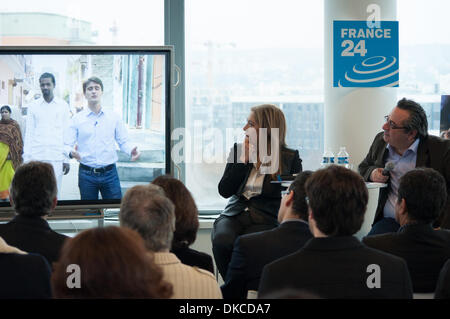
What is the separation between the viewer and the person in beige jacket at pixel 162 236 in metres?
1.86

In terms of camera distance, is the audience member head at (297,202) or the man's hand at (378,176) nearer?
the audience member head at (297,202)

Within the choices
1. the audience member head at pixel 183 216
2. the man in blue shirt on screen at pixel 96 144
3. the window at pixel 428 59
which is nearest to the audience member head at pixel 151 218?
the audience member head at pixel 183 216

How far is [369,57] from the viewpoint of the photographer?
4664 millimetres

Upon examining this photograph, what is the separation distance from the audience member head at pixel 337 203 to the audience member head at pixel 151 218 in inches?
20.9

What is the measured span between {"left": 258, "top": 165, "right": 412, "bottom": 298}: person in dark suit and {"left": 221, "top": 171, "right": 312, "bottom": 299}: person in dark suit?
414 millimetres

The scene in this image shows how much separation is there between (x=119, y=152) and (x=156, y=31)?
1274 mm

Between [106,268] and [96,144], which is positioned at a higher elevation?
[96,144]

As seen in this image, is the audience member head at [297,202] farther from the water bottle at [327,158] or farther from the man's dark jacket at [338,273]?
the water bottle at [327,158]

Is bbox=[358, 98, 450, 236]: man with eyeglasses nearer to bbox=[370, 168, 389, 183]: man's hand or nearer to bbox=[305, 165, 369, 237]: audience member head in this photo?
bbox=[370, 168, 389, 183]: man's hand

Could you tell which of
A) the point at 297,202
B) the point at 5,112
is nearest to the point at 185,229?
the point at 297,202

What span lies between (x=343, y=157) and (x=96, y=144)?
6.25 feet

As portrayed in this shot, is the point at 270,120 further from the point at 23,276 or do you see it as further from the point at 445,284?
the point at 23,276

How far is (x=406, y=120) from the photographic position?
3779 millimetres
